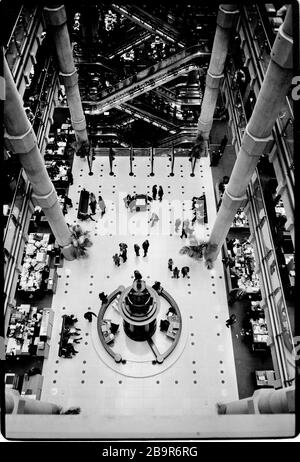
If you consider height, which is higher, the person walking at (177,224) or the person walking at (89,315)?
the person walking at (177,224)

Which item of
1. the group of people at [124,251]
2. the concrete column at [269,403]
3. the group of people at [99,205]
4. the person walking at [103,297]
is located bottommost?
the concrete column at [269,403]

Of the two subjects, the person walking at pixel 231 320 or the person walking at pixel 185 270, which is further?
the person walking at pixel 185 270

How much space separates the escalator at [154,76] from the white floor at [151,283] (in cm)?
332

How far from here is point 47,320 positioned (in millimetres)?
15039

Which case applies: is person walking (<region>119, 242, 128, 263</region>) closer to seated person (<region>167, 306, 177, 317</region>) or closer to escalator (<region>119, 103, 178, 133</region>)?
seated person (<region>167, 306, 177, 317</region>)

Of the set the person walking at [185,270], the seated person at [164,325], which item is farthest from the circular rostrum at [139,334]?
the person walking at [185,270]

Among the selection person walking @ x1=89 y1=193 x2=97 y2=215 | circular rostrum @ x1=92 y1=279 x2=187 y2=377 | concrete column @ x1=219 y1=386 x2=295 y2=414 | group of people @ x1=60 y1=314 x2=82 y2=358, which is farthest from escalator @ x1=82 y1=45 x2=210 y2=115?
concrete column @ x1=219 y1=386 x2=295 y2=414

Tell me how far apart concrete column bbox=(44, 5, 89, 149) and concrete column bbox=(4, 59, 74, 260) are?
18.9 feet

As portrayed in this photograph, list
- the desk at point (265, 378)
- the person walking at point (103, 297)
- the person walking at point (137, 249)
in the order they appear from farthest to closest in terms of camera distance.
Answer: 1. the person walking at point (137, 249)
2. the person walking at point (103, 297)
3. the desk at point (265, 378)

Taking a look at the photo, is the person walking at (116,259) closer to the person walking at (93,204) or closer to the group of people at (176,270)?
the group of people at (176,270)

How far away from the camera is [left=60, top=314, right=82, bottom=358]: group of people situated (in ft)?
47.7

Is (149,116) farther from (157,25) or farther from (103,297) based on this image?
(103,297)

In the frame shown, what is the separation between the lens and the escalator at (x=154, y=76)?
1925 centimetres

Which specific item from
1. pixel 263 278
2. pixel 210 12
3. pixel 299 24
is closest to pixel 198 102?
pixel 210 12
